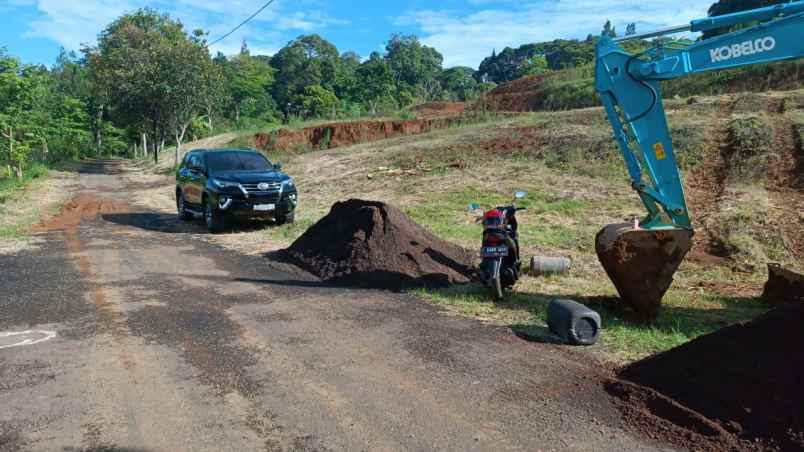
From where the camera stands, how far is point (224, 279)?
906 centimetres

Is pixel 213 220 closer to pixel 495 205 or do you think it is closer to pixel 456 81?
pixel 495 205

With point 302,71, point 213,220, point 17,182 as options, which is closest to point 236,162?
point 213,220

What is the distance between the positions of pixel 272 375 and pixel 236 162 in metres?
10.8

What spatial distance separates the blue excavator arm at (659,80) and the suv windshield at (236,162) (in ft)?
31.5

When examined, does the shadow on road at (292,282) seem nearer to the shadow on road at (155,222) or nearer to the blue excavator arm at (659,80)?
the blue excavator arm at (659,80)

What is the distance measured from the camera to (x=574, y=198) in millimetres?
15469

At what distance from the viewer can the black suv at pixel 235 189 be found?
1376cm

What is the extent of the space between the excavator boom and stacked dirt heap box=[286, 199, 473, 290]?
2.58 m

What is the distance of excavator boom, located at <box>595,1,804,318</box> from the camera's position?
654 cm

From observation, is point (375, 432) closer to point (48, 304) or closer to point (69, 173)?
point (48, 304)

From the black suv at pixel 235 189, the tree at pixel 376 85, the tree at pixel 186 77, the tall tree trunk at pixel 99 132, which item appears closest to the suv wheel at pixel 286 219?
the black suv at pixel 235 189

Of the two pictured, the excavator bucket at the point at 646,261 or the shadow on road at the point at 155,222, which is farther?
the shadow on road at the point at 155,222

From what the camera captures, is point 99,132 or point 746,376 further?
point 99,132

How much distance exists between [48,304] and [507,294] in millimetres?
5572
